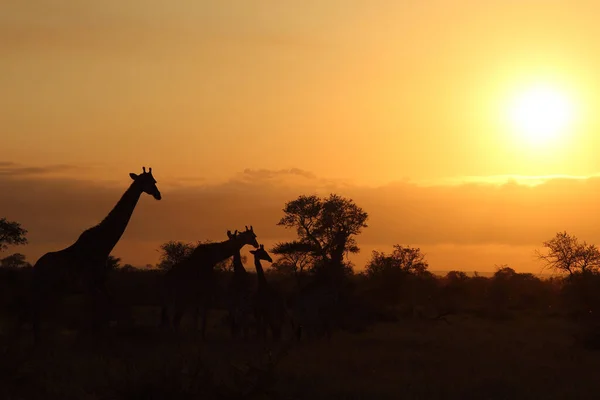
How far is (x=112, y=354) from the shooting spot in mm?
17828

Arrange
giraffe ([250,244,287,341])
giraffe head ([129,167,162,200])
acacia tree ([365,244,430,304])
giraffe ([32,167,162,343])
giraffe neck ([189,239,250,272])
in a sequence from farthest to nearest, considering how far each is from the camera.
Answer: acacia tree ([365,244,430,304]) < giraffe ([250,244,287,341]) < giraffe neck ([189,239,250,272]) < giraffe head ([129,167,162,200]) < giraffe ([32,167,162,343])

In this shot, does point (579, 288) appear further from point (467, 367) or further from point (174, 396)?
point (174, 396)

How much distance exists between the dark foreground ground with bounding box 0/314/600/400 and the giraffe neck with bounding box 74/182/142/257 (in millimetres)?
2194

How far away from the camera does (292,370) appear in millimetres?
A: 17016

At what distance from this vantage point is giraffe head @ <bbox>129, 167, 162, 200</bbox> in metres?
21.7

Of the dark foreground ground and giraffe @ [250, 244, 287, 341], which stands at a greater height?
giraffe @ [250, 244, 287, 341]

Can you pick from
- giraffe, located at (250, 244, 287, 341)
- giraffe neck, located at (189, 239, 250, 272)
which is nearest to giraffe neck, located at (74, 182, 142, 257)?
giraffe neck, located at (189, 239, 250, 272)

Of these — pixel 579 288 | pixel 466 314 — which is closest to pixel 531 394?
pixel 579 288

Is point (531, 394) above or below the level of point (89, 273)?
below

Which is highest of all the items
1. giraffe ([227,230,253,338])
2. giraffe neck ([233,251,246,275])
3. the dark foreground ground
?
giraffe neck ([233,251,246,275])

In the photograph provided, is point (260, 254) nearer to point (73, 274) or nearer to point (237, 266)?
point (237, 266)

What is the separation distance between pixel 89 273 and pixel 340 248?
39.7 feet

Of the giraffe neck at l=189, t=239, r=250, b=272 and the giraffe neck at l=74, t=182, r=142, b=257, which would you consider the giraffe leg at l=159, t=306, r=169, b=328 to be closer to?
the giraffe neck at l=189, t=239, r=250, b=272

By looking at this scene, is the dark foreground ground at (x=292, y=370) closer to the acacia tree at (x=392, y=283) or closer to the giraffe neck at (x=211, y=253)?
the giraffe neck at (x=211, y=253)
